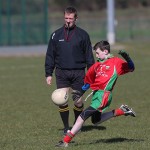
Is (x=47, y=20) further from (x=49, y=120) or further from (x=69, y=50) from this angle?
(x=69, y=50)

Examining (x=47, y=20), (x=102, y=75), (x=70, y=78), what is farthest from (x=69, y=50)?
(x=47, y=20)

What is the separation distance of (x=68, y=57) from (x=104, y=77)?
168 centimetres

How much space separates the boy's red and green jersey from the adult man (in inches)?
56.2

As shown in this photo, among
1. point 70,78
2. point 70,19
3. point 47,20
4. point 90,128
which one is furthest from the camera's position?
point 47,20

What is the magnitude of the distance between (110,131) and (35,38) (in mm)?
28568

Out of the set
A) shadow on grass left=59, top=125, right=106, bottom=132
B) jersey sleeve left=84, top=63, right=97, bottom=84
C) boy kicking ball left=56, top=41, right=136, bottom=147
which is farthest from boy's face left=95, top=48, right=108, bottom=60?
shadow on grass left=59, top=125, right=106, bottom=132

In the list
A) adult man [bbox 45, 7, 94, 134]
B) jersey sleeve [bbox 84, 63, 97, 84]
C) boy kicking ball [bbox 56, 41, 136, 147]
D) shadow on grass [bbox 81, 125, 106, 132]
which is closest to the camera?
boy kicking ball [bbox 56, 41, 136, 147]

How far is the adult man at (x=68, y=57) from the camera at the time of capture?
12.2m

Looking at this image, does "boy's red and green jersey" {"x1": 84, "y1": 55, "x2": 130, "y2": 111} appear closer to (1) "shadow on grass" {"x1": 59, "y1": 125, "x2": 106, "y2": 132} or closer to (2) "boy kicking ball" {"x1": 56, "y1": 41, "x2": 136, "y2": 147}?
(2) "boy kicking ball" {"x1": 56, "y1": 41, "x2": 136, "y2": 147}

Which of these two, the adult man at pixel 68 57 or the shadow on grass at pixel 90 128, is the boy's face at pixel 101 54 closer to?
the adult man at pixel 68 57

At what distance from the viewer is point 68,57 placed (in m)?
12.2

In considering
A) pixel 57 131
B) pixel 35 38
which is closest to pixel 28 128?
pixel 57 131

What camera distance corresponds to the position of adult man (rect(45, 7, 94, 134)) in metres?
12.2

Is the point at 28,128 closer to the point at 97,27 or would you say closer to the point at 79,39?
the point at 79,39
